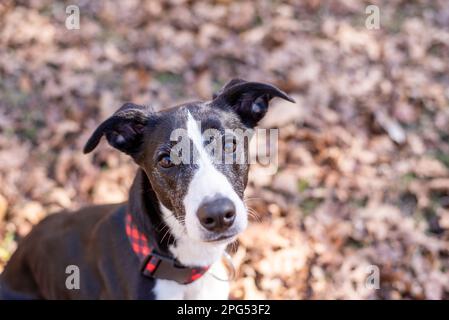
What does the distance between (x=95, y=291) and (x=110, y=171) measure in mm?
1916

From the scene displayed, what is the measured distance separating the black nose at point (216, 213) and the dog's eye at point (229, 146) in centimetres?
42

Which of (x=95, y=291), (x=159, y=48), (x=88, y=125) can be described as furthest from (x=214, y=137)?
(x=159, y=48)

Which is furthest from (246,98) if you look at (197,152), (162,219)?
(162,219)

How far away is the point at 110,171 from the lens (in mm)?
5902

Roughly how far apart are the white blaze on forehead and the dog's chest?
1.84 feet

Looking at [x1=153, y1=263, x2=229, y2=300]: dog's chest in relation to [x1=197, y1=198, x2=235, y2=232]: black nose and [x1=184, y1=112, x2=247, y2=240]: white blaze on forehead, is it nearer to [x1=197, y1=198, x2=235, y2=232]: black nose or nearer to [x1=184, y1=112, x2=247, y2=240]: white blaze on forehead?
[x1=184, y1=112, x2=247, y2=240]: white blaze on forehead

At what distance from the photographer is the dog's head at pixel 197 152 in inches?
133

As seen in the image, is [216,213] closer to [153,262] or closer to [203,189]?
[203,189]

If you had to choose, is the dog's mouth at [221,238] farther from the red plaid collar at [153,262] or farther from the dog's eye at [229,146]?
the dog's eye at [229,146]

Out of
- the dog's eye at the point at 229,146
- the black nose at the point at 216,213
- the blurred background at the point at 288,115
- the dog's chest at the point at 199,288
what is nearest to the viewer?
the black nose at the point at 216,213

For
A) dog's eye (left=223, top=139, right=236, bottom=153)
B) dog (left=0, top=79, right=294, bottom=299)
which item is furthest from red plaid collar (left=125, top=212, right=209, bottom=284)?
dog's eye (left=223, top=139, right=236, bottom=153)

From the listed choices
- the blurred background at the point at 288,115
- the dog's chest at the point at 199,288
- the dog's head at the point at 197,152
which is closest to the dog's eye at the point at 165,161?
the dog's head at the point at 197,152

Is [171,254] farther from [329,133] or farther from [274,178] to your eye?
[329,133]

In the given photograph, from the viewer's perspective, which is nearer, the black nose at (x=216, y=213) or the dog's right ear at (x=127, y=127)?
the black nose at (x=216, y=213)
